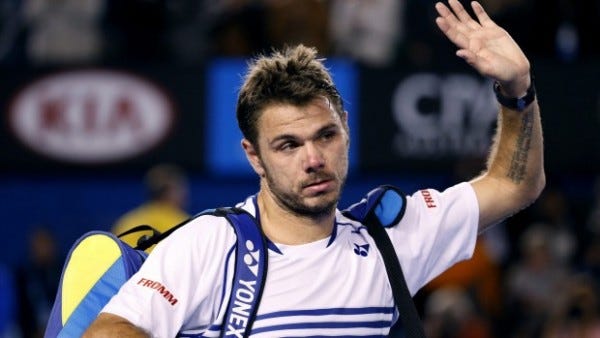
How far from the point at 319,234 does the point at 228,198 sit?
7427 millimetres

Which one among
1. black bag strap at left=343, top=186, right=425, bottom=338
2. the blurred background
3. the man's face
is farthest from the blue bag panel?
the blurred background

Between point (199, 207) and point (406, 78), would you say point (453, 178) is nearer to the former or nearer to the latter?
point (406, 78)

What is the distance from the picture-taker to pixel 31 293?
37.2 ft

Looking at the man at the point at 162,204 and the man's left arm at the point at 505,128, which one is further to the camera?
the man at the point at 162,204

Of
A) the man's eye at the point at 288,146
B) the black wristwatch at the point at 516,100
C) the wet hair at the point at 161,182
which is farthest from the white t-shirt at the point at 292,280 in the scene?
the wet hair at the point at 161,182

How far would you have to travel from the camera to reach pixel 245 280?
187 inches

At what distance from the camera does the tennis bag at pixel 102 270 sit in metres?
4.79

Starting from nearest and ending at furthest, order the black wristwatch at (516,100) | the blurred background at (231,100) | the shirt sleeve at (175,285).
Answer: the shirt sleeve at (175,285) → the black wristwatch at (516,100) → the blurred background at (231,100)

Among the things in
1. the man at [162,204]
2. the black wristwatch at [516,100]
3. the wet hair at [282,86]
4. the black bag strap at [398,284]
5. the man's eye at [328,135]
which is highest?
the wet hair at [282,86]

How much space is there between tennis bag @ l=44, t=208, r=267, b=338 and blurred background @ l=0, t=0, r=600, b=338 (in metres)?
6.67

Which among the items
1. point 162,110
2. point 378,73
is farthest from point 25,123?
point 378,73

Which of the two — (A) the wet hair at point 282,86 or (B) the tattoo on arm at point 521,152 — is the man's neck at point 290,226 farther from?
(B) the tattoo on arm at point 521,152

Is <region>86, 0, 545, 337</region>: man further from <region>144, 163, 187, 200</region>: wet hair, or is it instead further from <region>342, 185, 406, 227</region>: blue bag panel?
<region>144, 163, 187, 200</region>: wet hair

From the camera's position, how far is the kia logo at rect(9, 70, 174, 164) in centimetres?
1210
